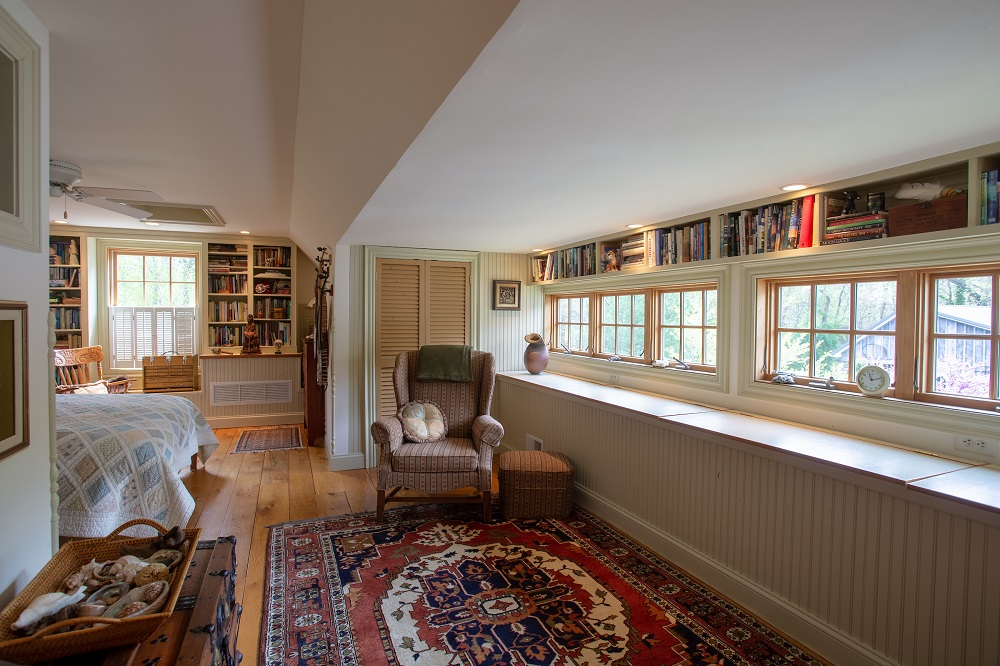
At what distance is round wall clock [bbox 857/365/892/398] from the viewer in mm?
2312

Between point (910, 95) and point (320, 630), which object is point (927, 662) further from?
point (320, 630)

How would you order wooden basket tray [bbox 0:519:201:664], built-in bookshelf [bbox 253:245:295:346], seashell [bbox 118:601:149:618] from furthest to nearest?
built-in bookshelf [bbox 253:245:295:346], seashell [bbox 118:601:149:618], wooden basket tray [bbox 0:519:201:664]

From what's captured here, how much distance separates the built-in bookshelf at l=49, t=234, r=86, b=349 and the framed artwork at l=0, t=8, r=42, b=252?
539cm

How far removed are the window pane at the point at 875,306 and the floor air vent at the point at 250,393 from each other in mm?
5714

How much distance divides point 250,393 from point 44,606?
538 centimetres

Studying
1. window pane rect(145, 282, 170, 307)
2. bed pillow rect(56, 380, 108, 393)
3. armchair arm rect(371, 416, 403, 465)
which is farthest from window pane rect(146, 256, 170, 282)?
armchair arm rect(371, 416, 403, 465)

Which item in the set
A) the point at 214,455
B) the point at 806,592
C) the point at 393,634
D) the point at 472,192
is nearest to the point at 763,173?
the point at 472,192

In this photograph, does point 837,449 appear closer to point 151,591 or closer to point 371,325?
point 151,591

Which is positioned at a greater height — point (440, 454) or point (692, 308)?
point (692, 308)

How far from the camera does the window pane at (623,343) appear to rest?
4145 mm

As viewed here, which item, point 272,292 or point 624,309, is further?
point 272,292

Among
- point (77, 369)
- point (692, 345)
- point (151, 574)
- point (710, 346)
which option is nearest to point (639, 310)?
point (692, 345)

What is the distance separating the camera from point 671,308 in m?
3.70

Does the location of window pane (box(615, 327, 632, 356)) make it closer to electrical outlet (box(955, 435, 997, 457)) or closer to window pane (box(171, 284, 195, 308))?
electrical outlet (box(955, 435, 997, 457))
